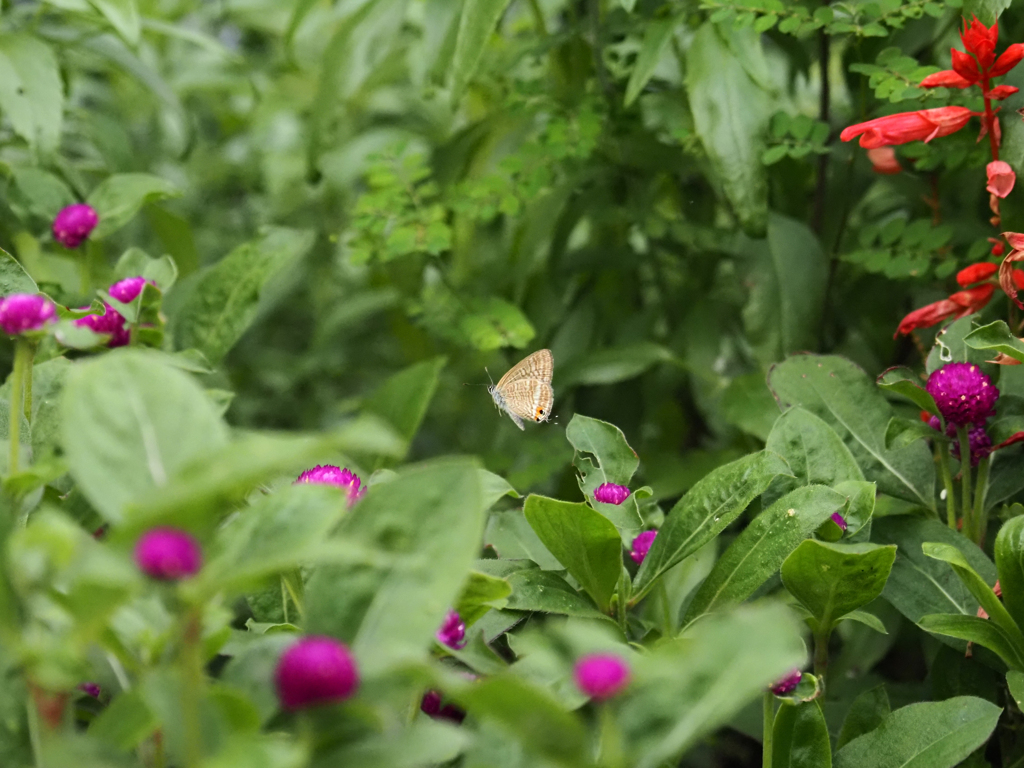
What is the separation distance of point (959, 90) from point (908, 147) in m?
0.09

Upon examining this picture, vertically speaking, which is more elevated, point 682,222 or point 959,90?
point 959,90

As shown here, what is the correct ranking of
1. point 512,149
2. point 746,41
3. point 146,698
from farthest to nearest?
point 512,149, point 746,41, point 146,698

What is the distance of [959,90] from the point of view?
0.91 metres

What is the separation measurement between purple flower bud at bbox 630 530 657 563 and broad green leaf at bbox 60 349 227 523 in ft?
1.43

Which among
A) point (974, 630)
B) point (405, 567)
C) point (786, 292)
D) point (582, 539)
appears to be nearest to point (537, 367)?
point (786, 292)

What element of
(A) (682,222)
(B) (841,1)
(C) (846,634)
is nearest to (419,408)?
(A) (682,222)

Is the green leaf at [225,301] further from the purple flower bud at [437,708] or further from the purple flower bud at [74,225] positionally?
the purple flower bud at [437,708]

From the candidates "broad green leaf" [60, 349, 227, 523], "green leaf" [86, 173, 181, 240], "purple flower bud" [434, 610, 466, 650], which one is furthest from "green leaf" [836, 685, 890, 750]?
"green leaf" [86, 173, 181, 240]

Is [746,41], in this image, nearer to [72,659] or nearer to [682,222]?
[682,222]

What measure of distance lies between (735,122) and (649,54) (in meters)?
0.12

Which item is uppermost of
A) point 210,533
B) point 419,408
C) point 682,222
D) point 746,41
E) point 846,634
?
point 746,41

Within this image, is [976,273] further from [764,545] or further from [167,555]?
[167,555]

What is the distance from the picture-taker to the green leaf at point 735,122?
978 millimetres

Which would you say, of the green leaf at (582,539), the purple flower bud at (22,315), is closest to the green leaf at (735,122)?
the green leaf at (582,539)
